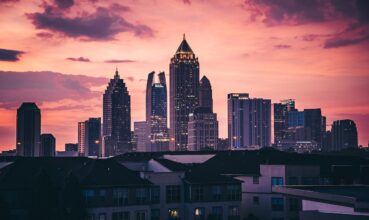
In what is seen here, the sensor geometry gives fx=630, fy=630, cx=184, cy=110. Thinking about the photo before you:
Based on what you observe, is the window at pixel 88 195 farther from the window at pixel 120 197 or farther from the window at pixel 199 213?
the window at pixel 199 213

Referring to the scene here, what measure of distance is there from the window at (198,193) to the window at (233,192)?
12.7 feet

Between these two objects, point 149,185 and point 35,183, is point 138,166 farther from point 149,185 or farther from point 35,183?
point 35,183

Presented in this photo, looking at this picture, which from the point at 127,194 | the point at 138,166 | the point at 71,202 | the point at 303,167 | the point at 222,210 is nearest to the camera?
the point at 71,202

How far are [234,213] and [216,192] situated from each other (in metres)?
3.84

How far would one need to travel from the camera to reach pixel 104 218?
77.2 metres

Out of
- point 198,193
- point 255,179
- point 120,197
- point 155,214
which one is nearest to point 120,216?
point 120,197

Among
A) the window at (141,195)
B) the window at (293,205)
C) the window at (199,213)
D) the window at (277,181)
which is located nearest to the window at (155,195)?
the window at (141,195)

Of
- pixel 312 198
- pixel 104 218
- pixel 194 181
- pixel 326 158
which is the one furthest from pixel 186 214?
pixel 312 198

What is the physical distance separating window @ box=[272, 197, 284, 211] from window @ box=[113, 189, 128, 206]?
2244 centimetres

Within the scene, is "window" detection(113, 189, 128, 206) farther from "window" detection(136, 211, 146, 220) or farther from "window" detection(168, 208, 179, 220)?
"window" detection(168, 208, 179, 220)

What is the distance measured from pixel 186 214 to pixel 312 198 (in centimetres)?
4865

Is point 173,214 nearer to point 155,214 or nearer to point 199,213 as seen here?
point 155,214

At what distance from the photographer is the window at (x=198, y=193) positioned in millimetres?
84500

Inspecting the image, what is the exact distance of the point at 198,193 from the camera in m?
84.8
